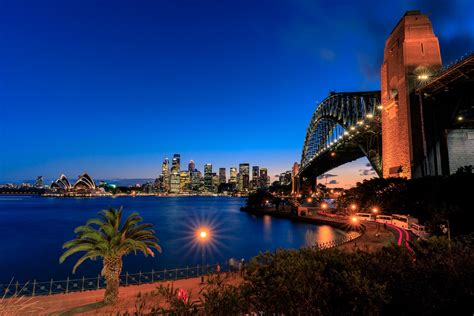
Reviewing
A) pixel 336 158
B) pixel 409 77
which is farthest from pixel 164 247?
pixel 336 158

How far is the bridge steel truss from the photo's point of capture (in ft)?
218

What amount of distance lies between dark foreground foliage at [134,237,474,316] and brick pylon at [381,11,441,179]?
110ft

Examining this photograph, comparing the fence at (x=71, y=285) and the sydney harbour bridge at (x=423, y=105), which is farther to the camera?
the sydney harbour bridge at (x=423, y=105)

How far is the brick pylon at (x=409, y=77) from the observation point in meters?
36.9

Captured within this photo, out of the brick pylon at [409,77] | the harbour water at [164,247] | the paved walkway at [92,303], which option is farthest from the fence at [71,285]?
the brick pylon at [409,77]

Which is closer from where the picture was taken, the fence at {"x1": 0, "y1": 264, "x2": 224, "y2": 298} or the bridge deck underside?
the fence at {"x1": 0, "y1": 264, "x2": 224, "y2": 298}

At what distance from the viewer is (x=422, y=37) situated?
3866 centimetres

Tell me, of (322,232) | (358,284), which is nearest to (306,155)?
(322,232)

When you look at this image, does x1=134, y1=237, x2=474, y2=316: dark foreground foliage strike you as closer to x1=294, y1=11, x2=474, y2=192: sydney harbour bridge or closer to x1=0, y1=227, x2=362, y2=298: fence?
x1=0, y1=227, x2=362, y2=298: fence

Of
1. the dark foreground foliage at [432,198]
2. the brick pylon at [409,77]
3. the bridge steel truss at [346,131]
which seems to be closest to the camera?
the dark foreground foliage at [432,198]

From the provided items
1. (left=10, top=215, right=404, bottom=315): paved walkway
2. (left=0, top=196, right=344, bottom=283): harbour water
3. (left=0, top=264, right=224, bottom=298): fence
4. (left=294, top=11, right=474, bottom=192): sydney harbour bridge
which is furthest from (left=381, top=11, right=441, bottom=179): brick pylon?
(left=0, top=264, right=224, bottom=298): fence

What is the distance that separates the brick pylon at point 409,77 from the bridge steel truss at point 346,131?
1827cm

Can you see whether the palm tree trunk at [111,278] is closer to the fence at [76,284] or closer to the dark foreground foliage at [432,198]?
the fence at [76,284]

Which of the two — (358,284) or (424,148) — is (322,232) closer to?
(424,148)
